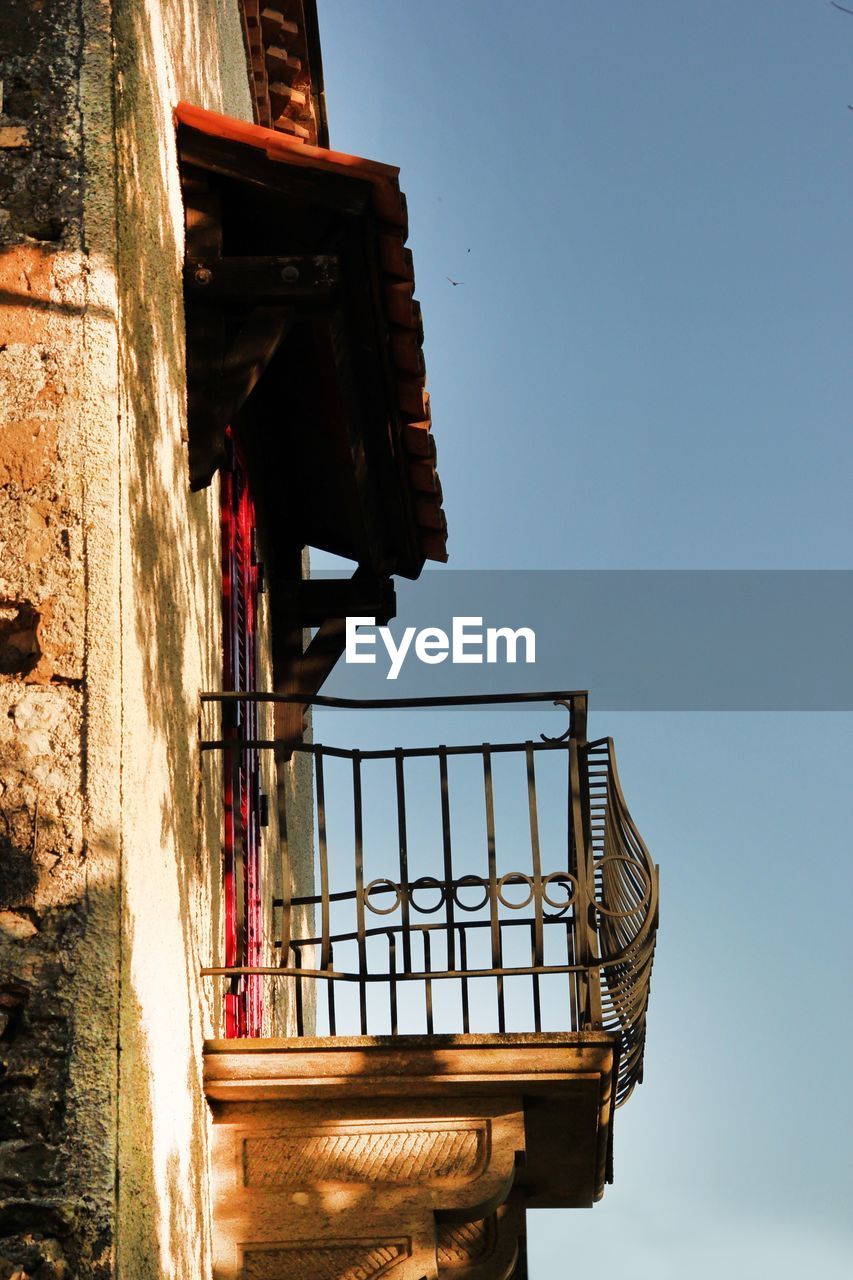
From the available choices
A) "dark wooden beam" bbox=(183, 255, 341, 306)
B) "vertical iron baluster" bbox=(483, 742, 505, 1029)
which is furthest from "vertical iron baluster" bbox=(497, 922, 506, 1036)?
"dark wooden beam" bbox=(183, 255, 341, 306)

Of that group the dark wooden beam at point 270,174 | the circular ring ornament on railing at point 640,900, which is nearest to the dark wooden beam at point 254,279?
the dark wooden beam at point 270,174

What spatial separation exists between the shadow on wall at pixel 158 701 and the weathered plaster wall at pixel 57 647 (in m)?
0.08

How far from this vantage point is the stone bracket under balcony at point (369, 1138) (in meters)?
5.69

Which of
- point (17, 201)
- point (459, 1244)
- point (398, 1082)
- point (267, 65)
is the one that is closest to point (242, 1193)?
point (398, 1082)

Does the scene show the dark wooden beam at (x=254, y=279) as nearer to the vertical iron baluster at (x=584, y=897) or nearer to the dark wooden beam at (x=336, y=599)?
the vertical iron baluster at (x=584, y=897)

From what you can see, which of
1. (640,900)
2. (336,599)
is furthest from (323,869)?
(336,599)

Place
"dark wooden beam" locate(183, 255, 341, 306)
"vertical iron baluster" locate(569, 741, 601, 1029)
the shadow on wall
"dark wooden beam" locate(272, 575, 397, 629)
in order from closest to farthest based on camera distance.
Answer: the shadow on wall, "vertical iron baluster" locate(569, 741, 601, 1029), "dark wooden beam" locate(183, 255, 341, 306), "dark wooden beam" locate(272, 575, 397, 629)

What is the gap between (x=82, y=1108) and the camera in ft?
13.6

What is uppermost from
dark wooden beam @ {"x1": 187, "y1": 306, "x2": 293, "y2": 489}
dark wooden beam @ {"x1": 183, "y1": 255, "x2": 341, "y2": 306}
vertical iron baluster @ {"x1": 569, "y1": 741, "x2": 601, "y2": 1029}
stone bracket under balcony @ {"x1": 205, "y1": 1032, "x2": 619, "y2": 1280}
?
dark wooden beam @ {"x1": 183, "y1": 255, "x2": 341, "y2": 306}

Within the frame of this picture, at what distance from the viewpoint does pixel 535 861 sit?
238 inches

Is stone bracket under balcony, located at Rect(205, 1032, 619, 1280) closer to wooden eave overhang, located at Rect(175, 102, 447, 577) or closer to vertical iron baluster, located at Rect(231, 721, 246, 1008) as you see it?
vertical iron baluster, located at Rect(231, 721, 246, 1008)

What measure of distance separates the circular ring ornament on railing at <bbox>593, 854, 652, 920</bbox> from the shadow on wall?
129 cm

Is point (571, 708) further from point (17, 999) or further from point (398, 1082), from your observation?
point (17, 999)

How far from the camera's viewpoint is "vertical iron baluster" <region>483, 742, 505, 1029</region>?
588 centimetres
